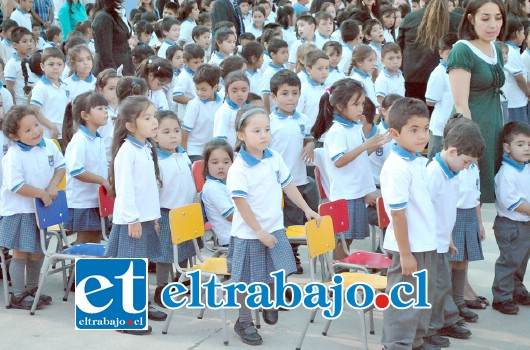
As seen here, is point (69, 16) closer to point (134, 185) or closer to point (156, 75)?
point (156, 75)

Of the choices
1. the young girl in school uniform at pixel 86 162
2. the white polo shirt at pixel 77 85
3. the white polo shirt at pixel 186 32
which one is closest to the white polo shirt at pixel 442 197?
the young girl in school uniform at pixel 86 162

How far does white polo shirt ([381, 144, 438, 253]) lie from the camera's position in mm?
3949

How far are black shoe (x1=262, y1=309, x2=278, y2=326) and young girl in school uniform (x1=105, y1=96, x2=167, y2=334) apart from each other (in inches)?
21.8

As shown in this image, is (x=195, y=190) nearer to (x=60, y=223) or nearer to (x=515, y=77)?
(x=60, y=223)

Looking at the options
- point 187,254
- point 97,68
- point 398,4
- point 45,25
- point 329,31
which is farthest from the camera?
point 398,4

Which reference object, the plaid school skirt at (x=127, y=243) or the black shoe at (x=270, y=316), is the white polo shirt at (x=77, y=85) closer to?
the plaid school skirt at (x=127, y=243)

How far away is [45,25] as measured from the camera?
462 inches

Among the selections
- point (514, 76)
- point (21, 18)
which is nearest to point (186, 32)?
point (21, 18)

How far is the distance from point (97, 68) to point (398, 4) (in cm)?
619

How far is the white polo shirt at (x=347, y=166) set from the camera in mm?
5172

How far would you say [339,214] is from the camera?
4.86m

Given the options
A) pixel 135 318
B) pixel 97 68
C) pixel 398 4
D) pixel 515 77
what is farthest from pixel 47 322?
pixel 398 4

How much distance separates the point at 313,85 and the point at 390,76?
1251 millimetres

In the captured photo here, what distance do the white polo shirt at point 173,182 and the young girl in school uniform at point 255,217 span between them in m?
0.67
